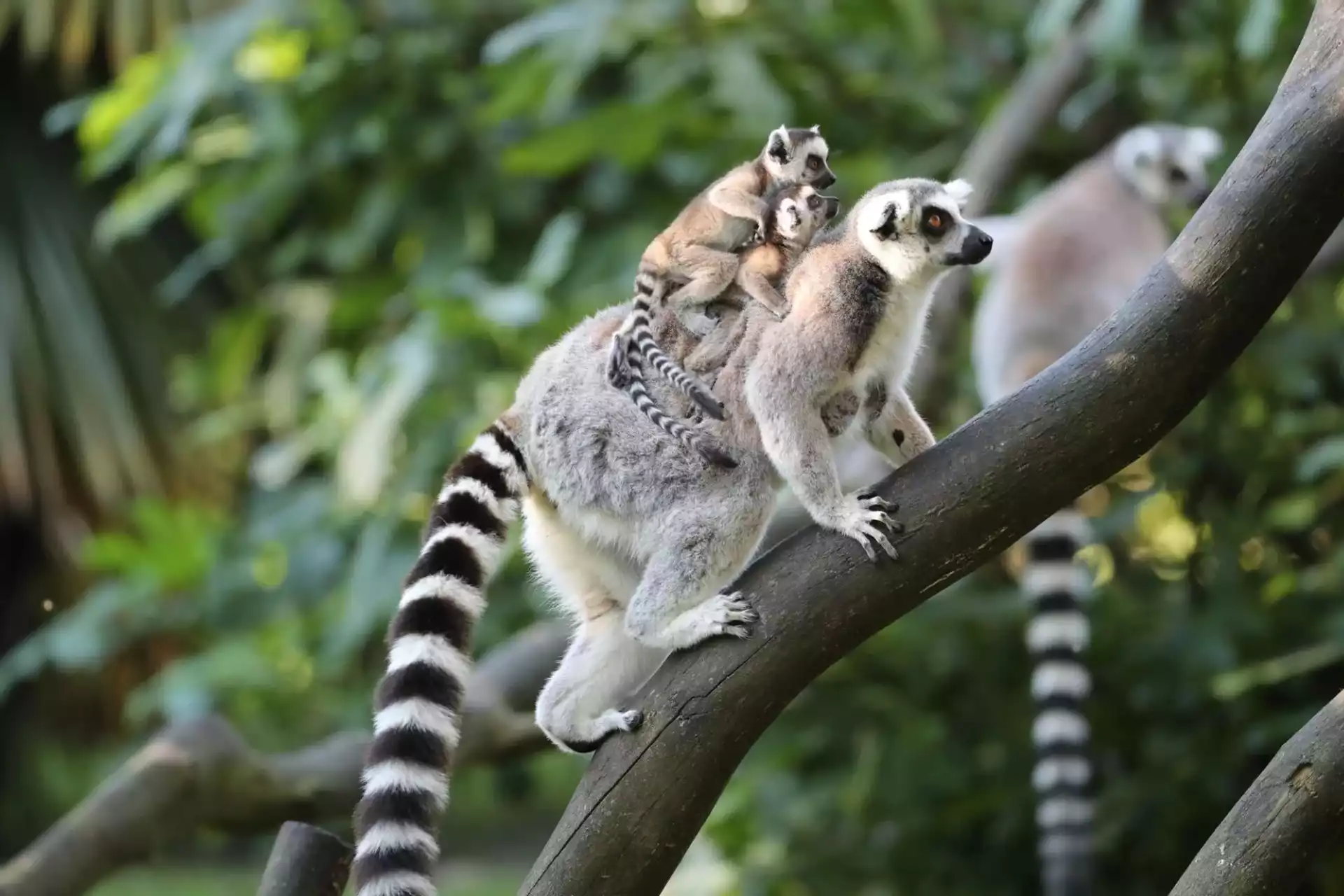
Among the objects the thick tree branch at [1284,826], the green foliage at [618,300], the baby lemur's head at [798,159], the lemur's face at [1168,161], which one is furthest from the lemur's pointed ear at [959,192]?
the lemur's face at [1168,161]

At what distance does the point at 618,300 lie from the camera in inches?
203

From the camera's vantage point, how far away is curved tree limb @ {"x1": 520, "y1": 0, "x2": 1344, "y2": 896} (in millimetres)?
2611

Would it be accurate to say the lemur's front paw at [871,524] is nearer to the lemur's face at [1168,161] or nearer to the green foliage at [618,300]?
the green foliage at [618,300]

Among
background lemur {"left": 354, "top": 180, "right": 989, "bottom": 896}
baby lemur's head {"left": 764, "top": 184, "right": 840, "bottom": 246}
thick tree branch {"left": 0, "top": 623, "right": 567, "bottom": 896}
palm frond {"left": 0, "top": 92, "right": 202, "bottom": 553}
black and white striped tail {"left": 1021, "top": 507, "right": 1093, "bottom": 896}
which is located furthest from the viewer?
palm frond {"left": 0, "top": 92, "right": 202, "bottom": 553}

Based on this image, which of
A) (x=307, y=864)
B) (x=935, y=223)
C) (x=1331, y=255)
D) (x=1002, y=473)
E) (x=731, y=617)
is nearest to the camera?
(x=1002, y=473)

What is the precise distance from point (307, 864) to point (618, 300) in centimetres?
239

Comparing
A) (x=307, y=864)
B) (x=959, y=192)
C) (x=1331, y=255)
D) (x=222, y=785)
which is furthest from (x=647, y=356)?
(x=1331, y=255)

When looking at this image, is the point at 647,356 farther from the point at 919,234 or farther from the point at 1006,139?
the point at 1006,139

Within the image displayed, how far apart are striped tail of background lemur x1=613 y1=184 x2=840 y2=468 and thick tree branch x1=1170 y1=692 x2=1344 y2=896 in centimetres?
118

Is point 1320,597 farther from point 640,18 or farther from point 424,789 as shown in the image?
point 424,789

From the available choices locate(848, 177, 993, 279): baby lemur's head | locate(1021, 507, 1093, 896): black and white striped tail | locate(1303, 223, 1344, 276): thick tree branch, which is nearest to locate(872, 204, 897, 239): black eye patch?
locate(848, 177, 993, 279): baby lemur's head

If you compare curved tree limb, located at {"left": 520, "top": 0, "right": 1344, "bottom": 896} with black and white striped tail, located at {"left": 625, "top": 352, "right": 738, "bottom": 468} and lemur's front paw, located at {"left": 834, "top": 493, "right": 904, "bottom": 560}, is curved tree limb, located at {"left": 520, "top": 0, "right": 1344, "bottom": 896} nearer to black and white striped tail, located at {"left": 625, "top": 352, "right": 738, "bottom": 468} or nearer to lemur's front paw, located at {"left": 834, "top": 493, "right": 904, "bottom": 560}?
lemur's front paw, located at {"left": 834, "top": 493, "right": 904, "bottom": 560}

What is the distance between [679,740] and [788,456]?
589 millimetres

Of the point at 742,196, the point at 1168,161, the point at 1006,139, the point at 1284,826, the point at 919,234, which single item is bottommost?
the point at 1284,826
